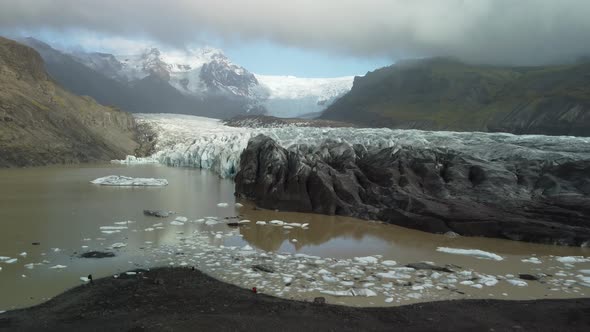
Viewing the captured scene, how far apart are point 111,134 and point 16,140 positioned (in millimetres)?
29139

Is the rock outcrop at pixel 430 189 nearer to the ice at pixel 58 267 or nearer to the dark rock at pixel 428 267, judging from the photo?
the dark rock at pixel 428 267

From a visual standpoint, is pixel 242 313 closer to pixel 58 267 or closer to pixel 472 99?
pixel 58 267

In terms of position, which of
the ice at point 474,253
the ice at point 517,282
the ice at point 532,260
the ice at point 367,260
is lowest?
the ice at point 532,260

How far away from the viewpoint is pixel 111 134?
81500 mm

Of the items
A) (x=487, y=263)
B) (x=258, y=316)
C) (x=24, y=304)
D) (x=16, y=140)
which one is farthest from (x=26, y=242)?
(x=16, y=140)

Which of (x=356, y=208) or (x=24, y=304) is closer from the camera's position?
(x=24, y=304)

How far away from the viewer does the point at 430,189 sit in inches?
892

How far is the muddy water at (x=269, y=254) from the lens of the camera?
10.3m

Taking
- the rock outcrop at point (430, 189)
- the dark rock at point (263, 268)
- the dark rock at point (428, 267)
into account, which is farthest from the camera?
the rock outcrop at point (430, 189)

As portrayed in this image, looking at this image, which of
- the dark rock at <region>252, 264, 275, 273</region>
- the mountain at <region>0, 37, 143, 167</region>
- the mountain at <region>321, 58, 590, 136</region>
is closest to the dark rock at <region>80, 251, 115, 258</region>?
the dark rock at <region>252, 264, 275, 273</region>

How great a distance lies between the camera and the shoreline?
24.2ft

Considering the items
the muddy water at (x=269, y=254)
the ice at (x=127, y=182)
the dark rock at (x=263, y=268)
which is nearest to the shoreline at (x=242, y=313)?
the muddy water at (x=269, y=254)

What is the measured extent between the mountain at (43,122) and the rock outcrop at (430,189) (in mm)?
37725

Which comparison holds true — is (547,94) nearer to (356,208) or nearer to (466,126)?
(466,126)
